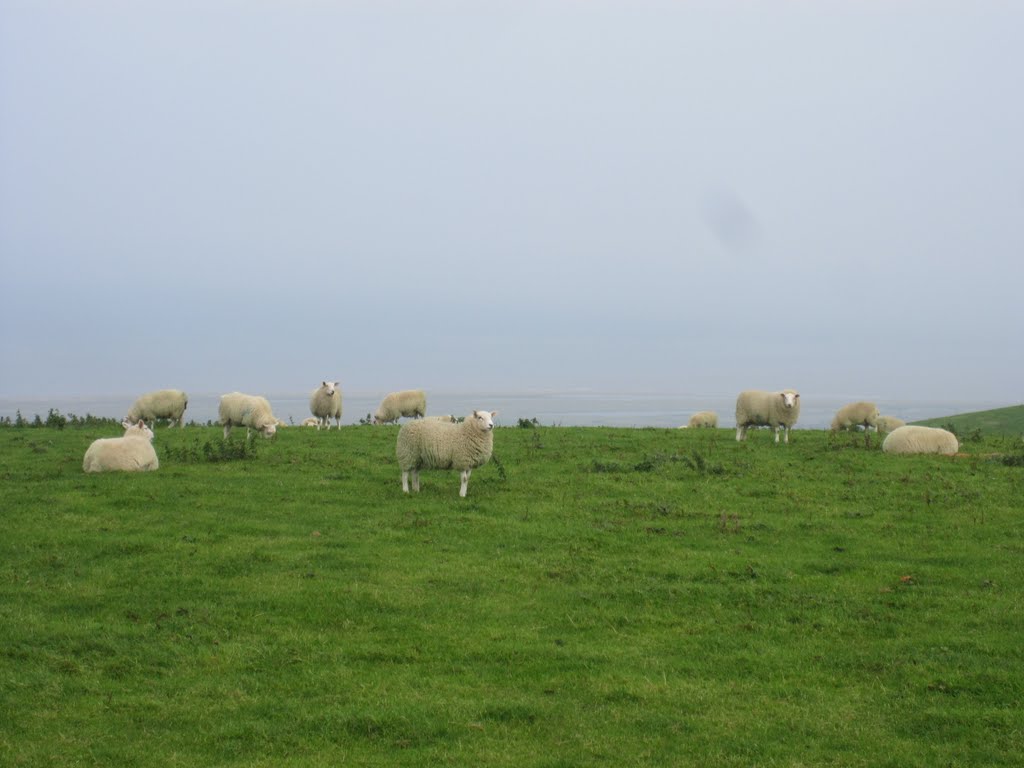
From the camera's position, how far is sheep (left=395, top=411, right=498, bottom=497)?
19.7 m

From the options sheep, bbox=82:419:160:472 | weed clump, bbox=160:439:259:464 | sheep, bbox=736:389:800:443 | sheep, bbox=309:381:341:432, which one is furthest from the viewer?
sheep, bbox=309:381:341:432

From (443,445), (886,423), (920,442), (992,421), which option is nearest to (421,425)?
(443,445)

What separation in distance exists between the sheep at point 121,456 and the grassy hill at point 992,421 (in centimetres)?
3410

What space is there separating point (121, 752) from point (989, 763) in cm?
743

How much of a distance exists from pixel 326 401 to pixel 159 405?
6.13 metres

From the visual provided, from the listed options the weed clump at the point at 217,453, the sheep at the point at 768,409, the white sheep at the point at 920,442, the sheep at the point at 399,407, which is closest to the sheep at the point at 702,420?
the sheep at the point at 399,407

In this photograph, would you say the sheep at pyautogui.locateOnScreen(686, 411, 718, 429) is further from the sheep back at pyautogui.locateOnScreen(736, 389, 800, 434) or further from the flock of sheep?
the sheep back at pyautogui.locateOnScreen(736, 389, 800, 434)

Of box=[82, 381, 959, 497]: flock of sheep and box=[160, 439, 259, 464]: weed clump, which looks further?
box=[160, 439, 259, 464]: weed clump

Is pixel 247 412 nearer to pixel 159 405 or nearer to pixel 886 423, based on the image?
pixel 159 405

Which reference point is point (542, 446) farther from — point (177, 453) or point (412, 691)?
point (412, 691)

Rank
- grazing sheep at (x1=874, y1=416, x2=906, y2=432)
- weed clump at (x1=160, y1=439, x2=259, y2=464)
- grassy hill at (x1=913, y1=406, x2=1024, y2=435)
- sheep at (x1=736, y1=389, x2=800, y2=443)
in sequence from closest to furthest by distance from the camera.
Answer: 1. weed clump at (x1=160, y1=439, x2=259, y2=464)
2. sheep at (x1=736, y1=389, x2=800, y2=443)
3. grazing sheep at (x1=874, y1=416, x2=906, y2=432)
4. grassy hill at (x1=913, y1=406, x2=1024, y2=435)

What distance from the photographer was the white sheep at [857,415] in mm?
35844

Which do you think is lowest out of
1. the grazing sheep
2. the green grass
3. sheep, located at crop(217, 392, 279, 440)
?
the green grass

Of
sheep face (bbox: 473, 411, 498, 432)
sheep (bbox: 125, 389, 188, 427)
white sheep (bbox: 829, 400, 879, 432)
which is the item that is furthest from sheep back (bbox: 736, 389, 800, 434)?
sheep (bbox: 125, 389, 188, 427)
